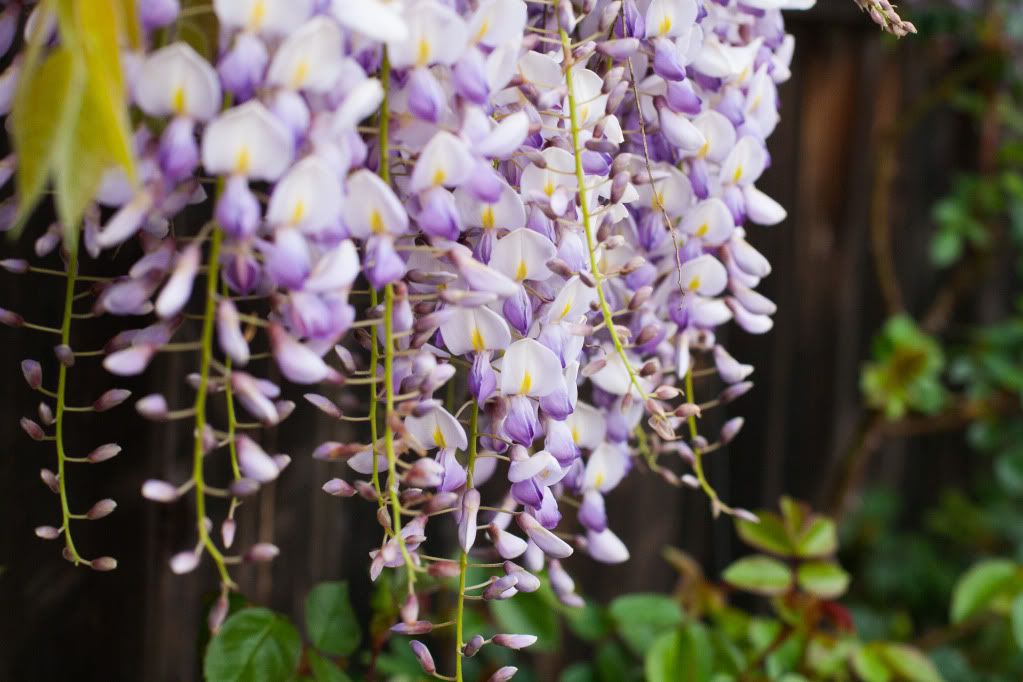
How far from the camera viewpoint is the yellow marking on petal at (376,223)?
531 millimetres

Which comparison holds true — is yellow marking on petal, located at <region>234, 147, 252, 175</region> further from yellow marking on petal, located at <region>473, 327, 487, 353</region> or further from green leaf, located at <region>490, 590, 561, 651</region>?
green leaf, located at <region>490, 590, 561, 651</region>

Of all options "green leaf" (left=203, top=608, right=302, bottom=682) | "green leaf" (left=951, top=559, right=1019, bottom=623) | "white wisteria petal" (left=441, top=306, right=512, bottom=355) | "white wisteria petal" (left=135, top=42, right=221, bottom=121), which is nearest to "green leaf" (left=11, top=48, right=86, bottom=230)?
"white wisteria petal" (left=135, top=42, right=221, bottom=121)

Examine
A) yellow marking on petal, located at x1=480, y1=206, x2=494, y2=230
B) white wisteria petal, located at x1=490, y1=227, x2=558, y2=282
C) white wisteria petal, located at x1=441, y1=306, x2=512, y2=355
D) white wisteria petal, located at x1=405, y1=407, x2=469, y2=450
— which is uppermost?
yellow marking on petal, located at x1=480, y1=206, x2=494, y2=230

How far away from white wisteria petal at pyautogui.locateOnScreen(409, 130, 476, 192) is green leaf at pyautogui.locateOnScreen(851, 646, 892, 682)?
82cm

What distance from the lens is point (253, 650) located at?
0.76 m

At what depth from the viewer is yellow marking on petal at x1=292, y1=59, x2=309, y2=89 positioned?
49 cm

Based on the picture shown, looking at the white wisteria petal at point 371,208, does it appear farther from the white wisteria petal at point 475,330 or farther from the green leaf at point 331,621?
the green leaf at point 331,621

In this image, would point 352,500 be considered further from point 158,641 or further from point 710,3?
point 710,3

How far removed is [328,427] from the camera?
1.16 meters

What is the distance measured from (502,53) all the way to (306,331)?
8.2 inches

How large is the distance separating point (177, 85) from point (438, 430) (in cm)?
27

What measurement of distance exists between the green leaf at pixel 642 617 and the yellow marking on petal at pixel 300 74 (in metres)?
0.76

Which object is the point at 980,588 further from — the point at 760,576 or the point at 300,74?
the point at 300,74

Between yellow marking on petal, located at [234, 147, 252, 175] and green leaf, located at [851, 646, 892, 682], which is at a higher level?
yellow marking on petal, located at [234, 147, 252, 175]
